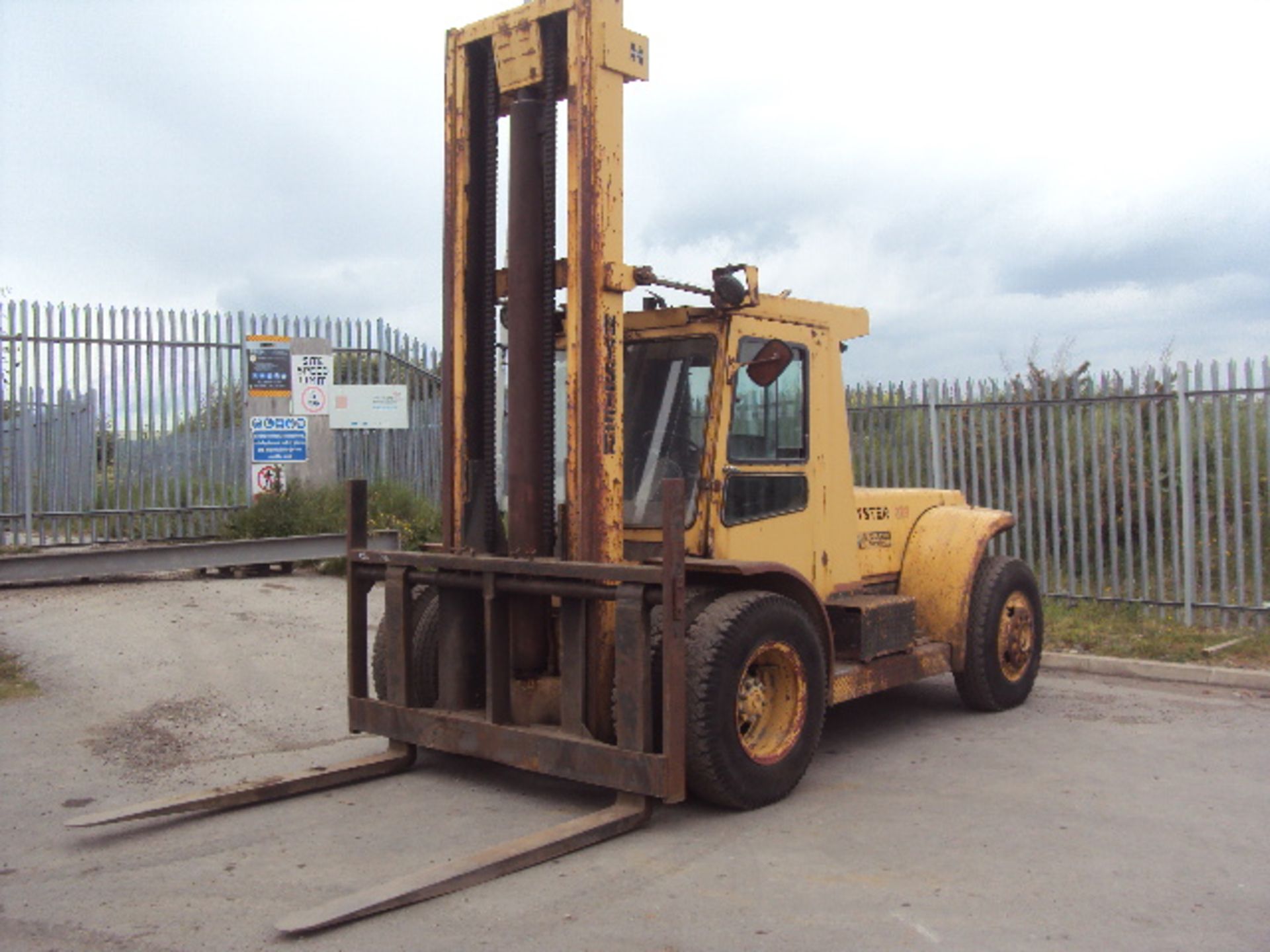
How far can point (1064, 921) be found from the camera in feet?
13.8

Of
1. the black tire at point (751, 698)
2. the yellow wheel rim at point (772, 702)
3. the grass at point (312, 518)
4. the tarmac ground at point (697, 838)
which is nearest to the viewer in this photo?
the tarmac ground at point (697, 838)

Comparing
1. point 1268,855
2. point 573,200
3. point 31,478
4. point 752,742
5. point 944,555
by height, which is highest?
point 573,200

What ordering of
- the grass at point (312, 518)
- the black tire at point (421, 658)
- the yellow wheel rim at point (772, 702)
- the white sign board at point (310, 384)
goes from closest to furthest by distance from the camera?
the yellow wheel rim at point (772, 702) → the black tire at point (421, 658) → the grass at point (312, 518) → the white sign board at point (310, 384)

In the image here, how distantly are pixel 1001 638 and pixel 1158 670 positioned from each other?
204 centimetres

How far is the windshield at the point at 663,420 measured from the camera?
20.0ft

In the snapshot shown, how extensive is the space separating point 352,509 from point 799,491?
2468mm

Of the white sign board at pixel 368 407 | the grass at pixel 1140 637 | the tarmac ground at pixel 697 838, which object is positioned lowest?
the tarmac ground at pixel 697 838

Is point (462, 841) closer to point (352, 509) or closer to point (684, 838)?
point (684, 838)

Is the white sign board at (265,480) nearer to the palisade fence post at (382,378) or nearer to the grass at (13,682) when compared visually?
the palisade fence post at (382,378)

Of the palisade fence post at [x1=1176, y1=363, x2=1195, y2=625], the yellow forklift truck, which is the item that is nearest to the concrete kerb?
the palisade fence post at [x1=1176, y1=363, x2=1195, y2=625]

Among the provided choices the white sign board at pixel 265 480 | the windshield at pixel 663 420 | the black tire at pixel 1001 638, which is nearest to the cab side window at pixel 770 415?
the windshield at pixel 663 420

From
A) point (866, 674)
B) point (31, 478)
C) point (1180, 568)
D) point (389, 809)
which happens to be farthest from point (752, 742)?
point (31, 478)

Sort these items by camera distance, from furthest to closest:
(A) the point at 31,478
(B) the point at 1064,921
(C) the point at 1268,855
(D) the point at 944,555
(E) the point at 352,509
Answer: (A) the point at 31,478, (D) the point at 944,555, (E) the point at 352,509, (C) the point at 1268,855, (B) the point at 1064,921

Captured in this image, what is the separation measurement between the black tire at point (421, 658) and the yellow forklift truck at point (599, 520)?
0.05 ft
